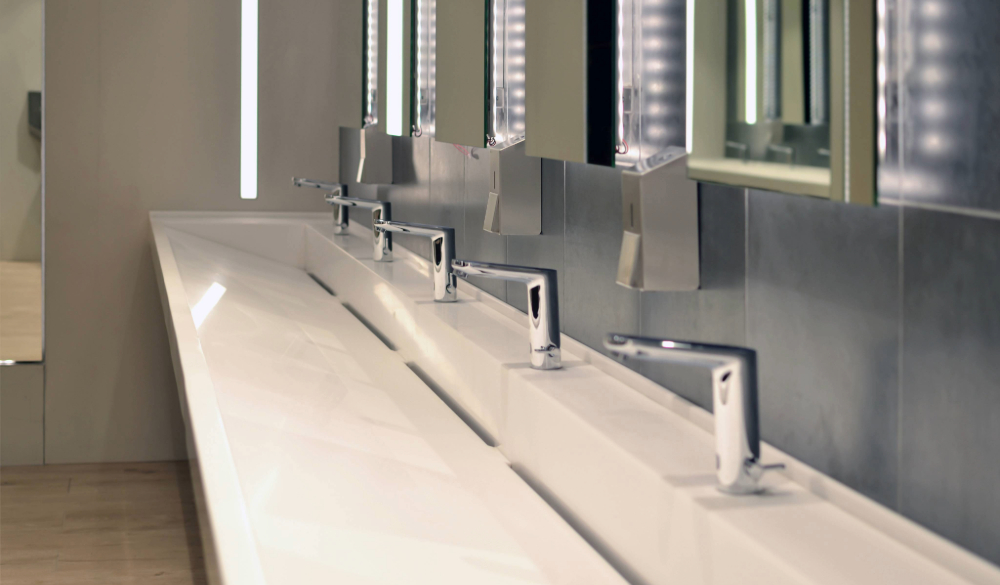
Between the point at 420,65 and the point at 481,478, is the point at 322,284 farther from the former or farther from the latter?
the point at 481,478

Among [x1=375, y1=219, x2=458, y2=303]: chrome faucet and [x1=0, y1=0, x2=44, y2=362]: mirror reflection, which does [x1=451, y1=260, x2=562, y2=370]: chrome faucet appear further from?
[x1=0, y1=0, x2=44, y2=362]: mirror reflection

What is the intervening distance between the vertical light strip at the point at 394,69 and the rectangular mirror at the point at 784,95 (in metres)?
1.29

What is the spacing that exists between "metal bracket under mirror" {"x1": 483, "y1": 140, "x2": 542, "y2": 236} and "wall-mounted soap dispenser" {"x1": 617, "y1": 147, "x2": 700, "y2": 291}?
1.62ft

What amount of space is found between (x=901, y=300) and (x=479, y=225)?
48.1 inches

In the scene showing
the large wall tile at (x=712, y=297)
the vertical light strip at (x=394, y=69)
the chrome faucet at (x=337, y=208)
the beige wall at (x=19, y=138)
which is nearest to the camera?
the large wall tile at (x=712, y=297)

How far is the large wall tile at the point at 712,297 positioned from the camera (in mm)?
1005

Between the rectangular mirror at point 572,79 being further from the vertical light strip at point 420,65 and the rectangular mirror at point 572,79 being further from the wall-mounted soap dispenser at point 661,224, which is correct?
the vertical light strip at point 420,65

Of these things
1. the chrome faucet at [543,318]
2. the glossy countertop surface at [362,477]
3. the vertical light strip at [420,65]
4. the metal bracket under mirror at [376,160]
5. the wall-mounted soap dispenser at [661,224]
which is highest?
the vertical light strip at [420,65]

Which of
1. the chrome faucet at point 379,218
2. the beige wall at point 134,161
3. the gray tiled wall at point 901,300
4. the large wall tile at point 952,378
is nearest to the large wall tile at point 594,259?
the gray tiled wall at point 901,300

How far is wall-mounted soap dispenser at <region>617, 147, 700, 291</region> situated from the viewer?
1036 mm

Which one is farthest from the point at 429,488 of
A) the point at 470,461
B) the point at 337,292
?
the point at 337,292

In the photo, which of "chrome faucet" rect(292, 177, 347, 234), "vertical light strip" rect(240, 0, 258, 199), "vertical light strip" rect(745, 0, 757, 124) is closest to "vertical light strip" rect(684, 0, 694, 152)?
"vertical light strip" rect(745, 0, 757, 124)

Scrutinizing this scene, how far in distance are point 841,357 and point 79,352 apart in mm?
2937

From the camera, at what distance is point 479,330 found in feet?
5.01
